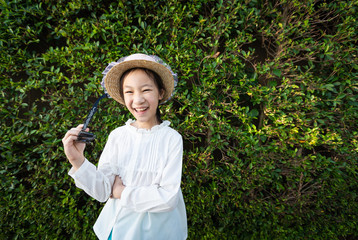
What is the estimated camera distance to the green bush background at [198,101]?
2.28m

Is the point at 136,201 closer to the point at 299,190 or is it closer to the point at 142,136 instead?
the point at 142,136

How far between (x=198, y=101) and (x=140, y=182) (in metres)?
1.33

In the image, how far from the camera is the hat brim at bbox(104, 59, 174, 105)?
4.46 feet

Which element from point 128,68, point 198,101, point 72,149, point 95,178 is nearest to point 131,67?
point 128,68

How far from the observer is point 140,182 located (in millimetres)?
1337

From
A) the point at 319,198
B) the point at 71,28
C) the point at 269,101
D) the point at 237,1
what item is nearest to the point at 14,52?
the point at 71,28

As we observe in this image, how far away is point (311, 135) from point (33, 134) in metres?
3.43

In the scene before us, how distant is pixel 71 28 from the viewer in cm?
224

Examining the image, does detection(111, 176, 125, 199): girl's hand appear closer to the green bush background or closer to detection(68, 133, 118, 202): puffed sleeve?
detection(68, 133, 118, 202): puffed sleeve

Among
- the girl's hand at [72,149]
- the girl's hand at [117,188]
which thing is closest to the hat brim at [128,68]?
the girl's hand at [72,149]

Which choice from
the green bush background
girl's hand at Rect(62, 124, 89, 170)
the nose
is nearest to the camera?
girl's hand at Rect(62, 124, 89, 170)

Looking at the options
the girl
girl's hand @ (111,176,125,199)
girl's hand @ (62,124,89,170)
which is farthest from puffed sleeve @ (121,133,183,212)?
girl's hand @ (62,124,89,170)

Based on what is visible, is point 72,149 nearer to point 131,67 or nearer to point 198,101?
point 131,67

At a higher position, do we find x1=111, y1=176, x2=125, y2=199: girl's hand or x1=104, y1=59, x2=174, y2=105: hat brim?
x1=104, y1=59, x2=174, y2=105: hat brim
